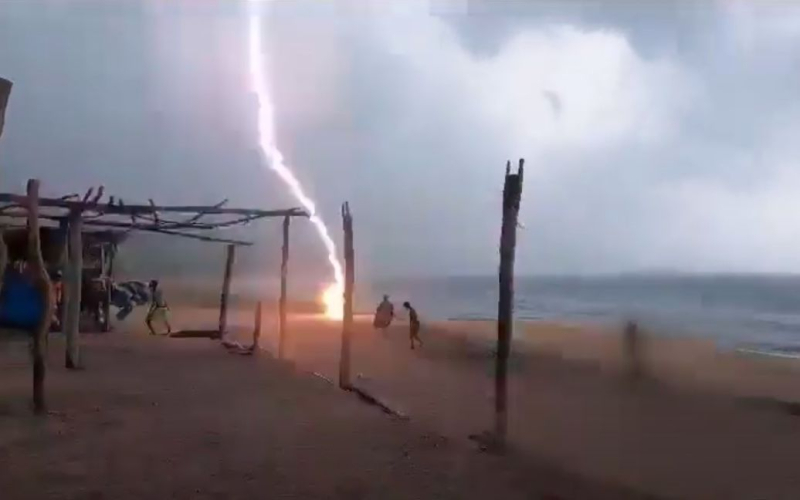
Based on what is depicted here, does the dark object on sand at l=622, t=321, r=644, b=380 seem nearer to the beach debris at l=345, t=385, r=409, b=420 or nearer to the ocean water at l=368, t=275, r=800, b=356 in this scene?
the beach debris at l=345, t=385, r=409, b=420

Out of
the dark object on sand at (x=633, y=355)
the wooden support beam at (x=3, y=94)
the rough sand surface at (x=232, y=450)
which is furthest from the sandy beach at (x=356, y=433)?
the wooden support beam at (x=3, y=94)

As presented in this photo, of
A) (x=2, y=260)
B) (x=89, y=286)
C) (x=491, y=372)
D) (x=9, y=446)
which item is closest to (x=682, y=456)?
(x=9, y=446)

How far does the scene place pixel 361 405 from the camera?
36.1ft

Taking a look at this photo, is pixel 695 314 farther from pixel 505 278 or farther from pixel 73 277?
pixel 505 278

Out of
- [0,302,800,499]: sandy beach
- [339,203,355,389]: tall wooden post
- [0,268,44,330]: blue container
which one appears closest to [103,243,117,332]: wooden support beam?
[0,302,800,499]: sandy beach

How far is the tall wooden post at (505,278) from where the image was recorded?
877 cm

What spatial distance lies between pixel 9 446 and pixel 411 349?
58.2ft

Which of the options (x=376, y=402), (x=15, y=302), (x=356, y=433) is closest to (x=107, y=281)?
(x=15, y=302)

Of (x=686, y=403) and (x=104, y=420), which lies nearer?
(x=104, y=420)

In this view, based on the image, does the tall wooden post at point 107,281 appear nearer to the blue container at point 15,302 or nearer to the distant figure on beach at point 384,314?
the blue container at point 15,302

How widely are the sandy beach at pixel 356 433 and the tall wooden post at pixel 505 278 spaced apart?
0.46 metres

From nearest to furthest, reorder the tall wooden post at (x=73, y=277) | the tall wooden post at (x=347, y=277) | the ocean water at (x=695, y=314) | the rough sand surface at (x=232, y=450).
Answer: the rough sand surface at (x=232, y=450) → the tall wooden post at (x=73, y=277) → the tall wooden post at (x=347, y=277) → the ocean water at (x=695, y=314)

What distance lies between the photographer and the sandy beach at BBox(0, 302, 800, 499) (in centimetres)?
686

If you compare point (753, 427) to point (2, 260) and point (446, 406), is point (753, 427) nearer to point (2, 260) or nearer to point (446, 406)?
point (446, 406)
